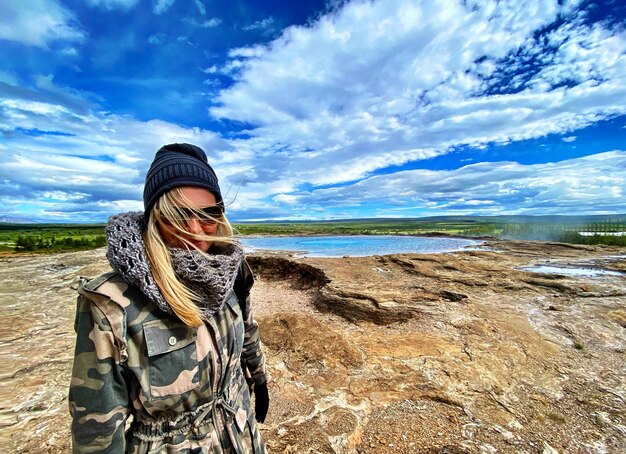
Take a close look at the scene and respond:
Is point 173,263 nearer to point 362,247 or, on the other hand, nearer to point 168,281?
point 168,281

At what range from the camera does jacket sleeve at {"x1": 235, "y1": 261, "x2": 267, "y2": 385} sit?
167cm

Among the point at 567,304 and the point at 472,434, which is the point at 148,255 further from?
the point at 567,304

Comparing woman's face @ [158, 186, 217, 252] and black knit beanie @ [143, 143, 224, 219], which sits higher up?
black knit beanie @ [143, 143, 224, 219]

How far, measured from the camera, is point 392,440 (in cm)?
289

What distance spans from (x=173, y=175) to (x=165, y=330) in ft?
1.98

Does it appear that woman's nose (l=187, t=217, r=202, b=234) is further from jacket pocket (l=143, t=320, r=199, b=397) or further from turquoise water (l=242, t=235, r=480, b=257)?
turquoise water (l=242, t=235, r=480, b=257)

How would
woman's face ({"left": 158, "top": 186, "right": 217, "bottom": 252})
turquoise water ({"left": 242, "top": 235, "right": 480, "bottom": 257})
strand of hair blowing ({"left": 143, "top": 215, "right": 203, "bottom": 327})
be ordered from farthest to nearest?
1. turquoise water ({"left": 242, "top": 235, "right": 480, "bottom": 257})
2. woman's face ({"left": 158, "top": 186, "right": 217, "bottom": 252})
3. strand of hair blowing ({"left": 143, "top": 215, "right": 203, "bottom": 327})

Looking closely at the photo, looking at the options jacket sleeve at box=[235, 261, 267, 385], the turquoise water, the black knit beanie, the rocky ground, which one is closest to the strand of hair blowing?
the black knit beanie

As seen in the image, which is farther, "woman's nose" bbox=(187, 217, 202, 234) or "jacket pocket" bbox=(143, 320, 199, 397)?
"woman's nose" bbox=(187, 217, 202, 234)

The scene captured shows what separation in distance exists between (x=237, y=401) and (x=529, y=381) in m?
4.13

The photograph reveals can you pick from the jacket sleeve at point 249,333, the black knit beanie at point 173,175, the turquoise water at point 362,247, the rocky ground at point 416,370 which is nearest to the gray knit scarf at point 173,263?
the black knit beanie at point 173,175

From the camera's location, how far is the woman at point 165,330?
1.02 metres

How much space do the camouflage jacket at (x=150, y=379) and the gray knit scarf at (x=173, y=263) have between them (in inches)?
3.0

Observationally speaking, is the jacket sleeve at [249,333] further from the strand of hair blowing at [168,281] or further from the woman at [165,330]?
the strand of hair blowing at [168,281]
